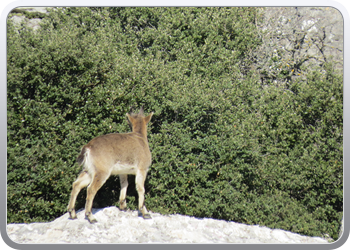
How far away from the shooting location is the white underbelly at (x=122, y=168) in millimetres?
8571

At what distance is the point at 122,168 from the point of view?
8703 mm

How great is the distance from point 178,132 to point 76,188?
10.8 ft

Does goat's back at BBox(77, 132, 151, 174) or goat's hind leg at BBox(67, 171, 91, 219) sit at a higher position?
goat's back at BBox(77, 132, 151, 174)

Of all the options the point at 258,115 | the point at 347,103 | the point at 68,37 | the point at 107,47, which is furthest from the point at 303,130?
the point at 68,37

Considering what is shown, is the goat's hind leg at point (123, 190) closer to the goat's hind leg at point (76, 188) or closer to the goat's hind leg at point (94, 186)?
the goat's hind leg at point (76, 188)

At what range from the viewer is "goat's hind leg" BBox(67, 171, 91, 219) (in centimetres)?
839

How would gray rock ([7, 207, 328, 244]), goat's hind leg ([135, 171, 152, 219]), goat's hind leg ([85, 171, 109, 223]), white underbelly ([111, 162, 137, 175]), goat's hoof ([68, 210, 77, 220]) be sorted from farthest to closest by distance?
goat's hind leg ([135, 171, 152, 219]) → white underbelly ([111, 162, 137, 175]) → goat's hoof ([68, 210, 77, 220]) → goat's hind leg ([85, 171, 109, 223]) → gray rock ([7, 207, 328, 244])

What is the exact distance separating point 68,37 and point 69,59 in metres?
0.64

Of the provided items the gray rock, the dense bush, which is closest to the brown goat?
the gray rock

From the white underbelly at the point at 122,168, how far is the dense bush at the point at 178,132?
106 cm

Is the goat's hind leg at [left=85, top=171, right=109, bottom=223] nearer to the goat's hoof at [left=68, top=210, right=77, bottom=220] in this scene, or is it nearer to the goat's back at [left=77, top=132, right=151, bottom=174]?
the goat's back at [left=77, top=132, right=151, bottom=174]

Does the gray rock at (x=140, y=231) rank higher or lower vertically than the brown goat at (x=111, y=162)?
lower

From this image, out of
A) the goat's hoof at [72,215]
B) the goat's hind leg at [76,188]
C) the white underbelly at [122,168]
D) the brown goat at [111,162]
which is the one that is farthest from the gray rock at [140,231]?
the white underbelly at [122,168]

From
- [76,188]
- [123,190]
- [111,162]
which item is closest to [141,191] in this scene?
[123,190]
